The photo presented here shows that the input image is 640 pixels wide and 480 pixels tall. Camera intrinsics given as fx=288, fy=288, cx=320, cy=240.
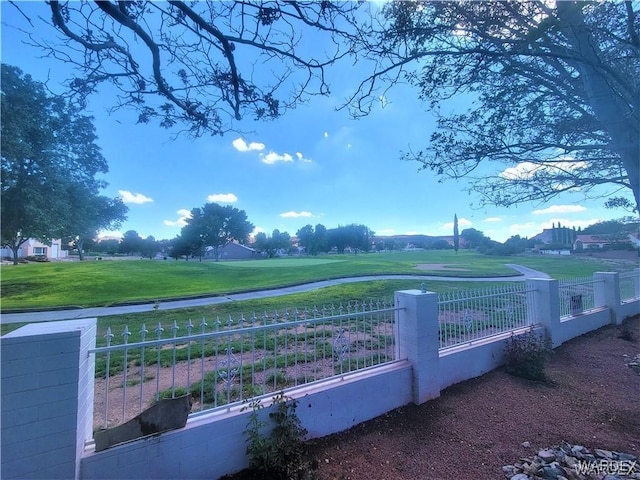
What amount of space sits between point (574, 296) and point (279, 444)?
7937mm

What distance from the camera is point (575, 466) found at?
287 cm

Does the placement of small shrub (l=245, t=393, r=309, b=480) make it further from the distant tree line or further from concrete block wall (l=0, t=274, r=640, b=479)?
the distant tree line

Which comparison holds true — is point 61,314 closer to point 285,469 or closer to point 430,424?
point 285,469

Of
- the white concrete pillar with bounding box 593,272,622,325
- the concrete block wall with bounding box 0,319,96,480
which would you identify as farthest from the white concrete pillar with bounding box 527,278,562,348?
the concrete block wall with bounding box 0,319,96,480

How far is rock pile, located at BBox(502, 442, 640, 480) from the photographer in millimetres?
2756

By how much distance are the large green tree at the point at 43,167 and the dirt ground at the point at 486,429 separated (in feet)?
25.5

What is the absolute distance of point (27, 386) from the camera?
203 centimetres

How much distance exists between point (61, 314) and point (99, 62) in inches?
412

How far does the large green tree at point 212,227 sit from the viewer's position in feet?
173

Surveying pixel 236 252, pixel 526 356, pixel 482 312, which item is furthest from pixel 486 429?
pixel 236 252

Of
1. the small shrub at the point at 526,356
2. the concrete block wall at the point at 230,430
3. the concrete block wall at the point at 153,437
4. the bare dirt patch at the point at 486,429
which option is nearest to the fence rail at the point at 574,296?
the bare dirt patch at the point at 486,429

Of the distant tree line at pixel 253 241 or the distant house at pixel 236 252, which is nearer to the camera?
the distant tree line at pixel 253 241
